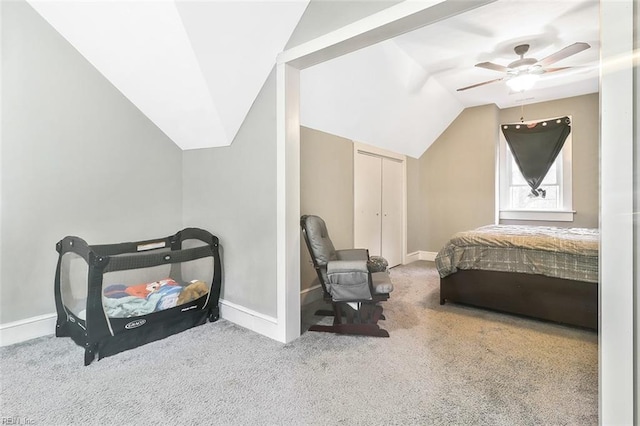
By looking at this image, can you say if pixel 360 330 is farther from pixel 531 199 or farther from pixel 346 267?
pixel 531 199

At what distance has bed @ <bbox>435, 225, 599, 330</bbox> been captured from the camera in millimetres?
2555

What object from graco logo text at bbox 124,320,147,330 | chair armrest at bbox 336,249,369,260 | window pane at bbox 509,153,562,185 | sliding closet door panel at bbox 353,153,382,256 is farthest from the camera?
window pane at bbox 509,153,562,185

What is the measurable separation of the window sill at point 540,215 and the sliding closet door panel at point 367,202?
93.9 inches

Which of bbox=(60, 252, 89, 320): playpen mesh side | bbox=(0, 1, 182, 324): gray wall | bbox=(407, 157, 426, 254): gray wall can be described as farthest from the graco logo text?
bbox=(407, 157, 426, 254): gray wall

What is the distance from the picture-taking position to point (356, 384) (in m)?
1.83

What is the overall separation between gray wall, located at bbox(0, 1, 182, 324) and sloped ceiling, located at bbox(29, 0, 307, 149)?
196 millimetres

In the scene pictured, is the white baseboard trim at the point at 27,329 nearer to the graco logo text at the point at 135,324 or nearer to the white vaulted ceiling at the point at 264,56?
the graco logo text at the point at 135,324

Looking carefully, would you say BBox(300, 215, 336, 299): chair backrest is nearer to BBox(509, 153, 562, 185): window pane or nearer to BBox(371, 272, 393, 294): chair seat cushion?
BBox(371, 272, 393, 294): chair seat cushion

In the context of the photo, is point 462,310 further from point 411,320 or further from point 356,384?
point 356,384

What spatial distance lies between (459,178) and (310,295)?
11.5 feet

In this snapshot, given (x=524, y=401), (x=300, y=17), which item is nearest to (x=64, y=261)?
(x=300, y=17)

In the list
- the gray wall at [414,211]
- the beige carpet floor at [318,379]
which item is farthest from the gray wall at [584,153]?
the beige carpet floor at [318,379]

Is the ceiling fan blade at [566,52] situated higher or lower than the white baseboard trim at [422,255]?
higher

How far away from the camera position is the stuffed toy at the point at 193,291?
2535 mm
